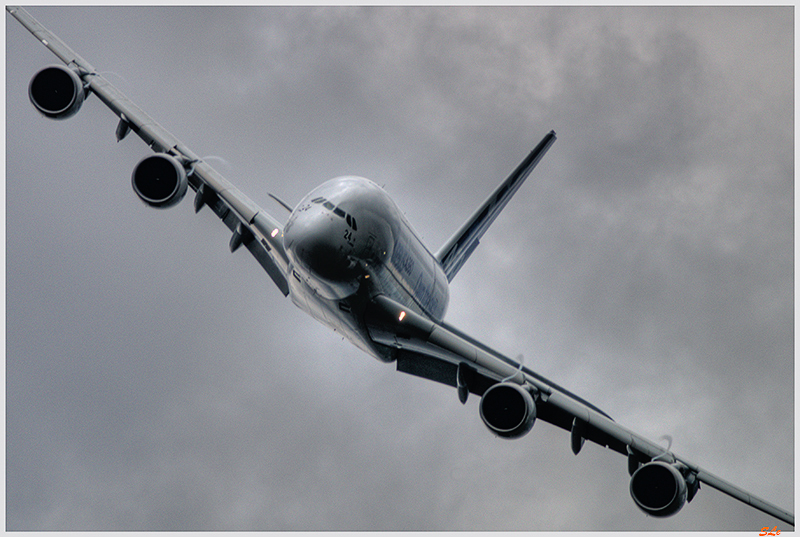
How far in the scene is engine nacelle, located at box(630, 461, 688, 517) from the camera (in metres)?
23.9

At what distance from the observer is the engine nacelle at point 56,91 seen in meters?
26.5

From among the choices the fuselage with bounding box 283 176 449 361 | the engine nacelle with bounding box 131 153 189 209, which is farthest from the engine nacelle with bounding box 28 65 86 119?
the fuselage with bounding box 283 176 449 361

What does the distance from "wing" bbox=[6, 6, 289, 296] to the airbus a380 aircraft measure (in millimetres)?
47

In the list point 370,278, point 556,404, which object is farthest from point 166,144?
point 556,404

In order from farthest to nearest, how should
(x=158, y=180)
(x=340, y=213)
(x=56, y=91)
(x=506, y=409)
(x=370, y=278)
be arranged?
(x=56, y=91), (x=158, y=180), (x=370, y=278), (x=506, y=409), (x=340, y=213)

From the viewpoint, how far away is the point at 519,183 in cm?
3816

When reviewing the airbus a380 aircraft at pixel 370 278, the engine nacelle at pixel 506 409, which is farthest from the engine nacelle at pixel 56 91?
the engine nacelle at pixel 506 409

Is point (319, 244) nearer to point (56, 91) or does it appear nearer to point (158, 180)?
point (158, 180)

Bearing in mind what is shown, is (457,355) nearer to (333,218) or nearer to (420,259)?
(420,259)

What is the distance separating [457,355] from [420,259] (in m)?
4.72

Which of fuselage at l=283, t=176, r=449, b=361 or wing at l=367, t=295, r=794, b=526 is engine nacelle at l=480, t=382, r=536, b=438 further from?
fuselage at l=283, t=176, r=449, b=361

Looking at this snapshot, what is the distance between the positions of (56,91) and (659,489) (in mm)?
25896

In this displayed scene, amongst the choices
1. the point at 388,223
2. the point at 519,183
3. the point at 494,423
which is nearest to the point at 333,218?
the point at 388,223

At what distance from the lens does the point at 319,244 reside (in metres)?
22.4
